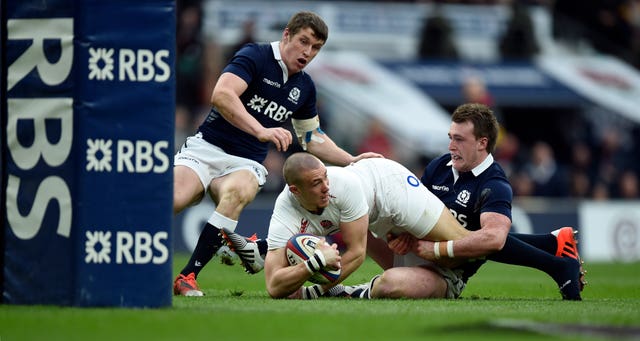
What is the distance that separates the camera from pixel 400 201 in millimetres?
8773

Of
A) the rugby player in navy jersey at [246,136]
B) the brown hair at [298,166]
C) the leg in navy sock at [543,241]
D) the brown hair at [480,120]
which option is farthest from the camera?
the leg in navy sock at [543,241]

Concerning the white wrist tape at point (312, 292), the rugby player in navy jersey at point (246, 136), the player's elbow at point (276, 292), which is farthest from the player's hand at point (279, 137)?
the white wrist tape at point (312, 292)

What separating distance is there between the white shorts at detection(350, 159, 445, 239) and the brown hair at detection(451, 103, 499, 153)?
0.66 m

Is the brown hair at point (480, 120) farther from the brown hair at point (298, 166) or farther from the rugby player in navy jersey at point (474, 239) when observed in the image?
the brown hair at point (298, 166)

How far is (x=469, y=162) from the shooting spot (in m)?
9.23

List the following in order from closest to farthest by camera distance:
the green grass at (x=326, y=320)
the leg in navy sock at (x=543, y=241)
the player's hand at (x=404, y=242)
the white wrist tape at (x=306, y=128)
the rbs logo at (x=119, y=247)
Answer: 1. the green grass at (x=326, y=320)
2. the rbs logo at (x=119, y=247)
3. the player's hand at (x=404, y=242)
4. the leg in navy sock at (x=543, y=241)
5. the white wrist tape at (x=306, y=128)

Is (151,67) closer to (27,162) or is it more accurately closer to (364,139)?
(27,162)

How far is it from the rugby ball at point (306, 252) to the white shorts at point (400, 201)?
2.22 feet

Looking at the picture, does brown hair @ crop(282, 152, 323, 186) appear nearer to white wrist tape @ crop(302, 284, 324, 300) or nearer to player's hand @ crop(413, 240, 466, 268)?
white wrist tape @ crop(302, 284, 324, 300)

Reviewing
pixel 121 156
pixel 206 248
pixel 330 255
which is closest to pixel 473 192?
pixel 330 255

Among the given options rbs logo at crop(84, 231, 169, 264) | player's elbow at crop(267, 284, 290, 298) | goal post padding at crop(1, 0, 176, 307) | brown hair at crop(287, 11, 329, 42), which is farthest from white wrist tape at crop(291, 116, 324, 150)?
rbs logo at crop(84, 231, 169, 264)

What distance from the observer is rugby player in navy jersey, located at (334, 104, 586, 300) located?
348 inches

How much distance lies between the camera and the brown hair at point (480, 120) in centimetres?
920

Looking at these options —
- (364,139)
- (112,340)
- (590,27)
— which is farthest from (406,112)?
(112,340)
